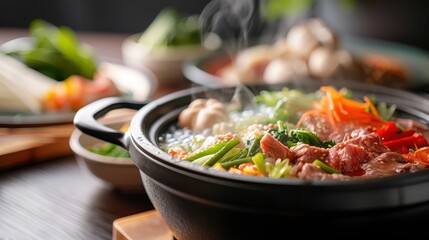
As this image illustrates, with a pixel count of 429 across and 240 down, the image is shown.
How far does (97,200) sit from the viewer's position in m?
2.19

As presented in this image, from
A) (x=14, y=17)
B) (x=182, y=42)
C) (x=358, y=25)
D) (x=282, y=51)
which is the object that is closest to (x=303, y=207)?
(x=282, y=51)

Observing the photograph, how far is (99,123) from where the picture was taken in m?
1.92

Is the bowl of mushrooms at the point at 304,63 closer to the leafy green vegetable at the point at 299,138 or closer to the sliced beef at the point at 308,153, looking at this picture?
the leafy green vegetable at the point at 299,138

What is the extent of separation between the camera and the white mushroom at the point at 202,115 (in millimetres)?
2010

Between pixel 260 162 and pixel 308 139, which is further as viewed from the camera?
pixel 308 139

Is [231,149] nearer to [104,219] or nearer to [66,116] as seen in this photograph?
[104,219]

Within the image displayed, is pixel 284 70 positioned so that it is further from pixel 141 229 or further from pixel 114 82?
pixel 141 229

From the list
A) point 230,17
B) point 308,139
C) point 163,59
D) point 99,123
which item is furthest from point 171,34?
point 308,139

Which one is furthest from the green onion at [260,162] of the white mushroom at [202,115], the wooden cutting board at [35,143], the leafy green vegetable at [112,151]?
the wooden cutting board at [35,143]

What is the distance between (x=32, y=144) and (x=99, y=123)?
2.26 feet

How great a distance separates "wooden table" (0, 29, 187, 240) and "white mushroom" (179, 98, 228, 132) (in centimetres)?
32

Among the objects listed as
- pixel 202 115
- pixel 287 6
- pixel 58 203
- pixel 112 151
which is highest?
pixel 287 6

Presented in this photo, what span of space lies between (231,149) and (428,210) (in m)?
0.52

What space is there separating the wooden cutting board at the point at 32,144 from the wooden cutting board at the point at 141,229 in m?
0.76
